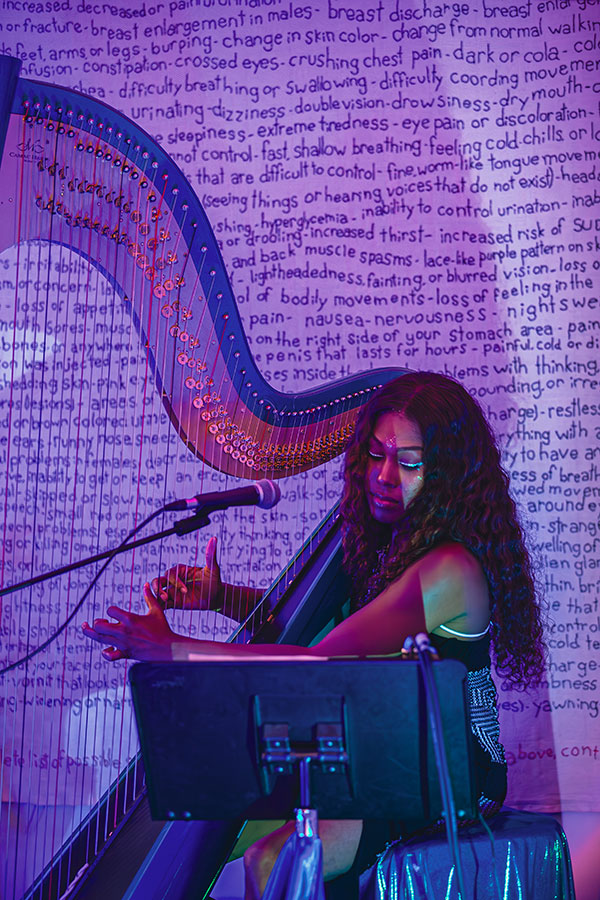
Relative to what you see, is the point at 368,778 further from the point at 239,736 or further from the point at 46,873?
the point at 46,873

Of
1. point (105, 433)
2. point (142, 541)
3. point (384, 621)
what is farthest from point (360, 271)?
point (142, 541)

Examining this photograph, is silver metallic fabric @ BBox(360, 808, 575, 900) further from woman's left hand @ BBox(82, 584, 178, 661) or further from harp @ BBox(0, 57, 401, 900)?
woman's left hand @ BBox(82, 584, 178, 661)

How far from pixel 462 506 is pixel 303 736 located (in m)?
0.82

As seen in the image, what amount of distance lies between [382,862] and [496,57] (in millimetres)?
2188

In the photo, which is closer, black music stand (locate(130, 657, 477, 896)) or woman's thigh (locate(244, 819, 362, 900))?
black music stand (locate(130, 657, 477, 896))

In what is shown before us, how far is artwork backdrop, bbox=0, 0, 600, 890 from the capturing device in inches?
99.5

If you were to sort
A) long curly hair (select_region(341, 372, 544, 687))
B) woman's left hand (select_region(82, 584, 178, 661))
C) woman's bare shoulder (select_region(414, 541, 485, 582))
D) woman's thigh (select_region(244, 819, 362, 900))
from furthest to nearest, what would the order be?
long curly hair (select_region(341, 372, 544, 687)) < woman's bare shoulder (select_region(414, 541, 485, 582)) < woman's thigh (select_region(244, 819, 362, 900)) < woman's left hand (select_region(82, 584, 178, 661))

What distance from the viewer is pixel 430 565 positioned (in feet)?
5.58

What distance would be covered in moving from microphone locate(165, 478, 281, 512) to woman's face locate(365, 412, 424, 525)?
40 cm

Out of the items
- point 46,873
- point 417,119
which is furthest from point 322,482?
point 46,873

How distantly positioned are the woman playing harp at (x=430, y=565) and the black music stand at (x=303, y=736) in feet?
1.29

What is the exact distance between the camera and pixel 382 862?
65.2 inches

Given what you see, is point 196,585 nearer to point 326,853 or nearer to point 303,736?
point 326,853

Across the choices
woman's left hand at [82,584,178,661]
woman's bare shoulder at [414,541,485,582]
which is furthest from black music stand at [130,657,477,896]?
woman's bare shoulder at [414,541,485,582]
